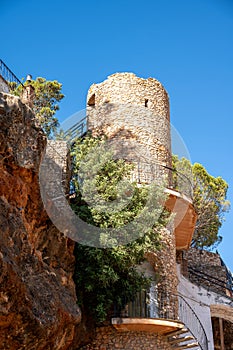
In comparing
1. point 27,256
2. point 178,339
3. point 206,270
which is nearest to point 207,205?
point 206,270

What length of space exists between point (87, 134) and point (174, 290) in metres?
6.40

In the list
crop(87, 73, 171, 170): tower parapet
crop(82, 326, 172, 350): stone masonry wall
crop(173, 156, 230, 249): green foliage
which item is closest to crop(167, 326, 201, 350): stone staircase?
crop(82, 326, 172, 350): stone masonry wall

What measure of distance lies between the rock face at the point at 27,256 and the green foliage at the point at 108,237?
838mm

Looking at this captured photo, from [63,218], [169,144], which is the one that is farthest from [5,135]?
[169,144]

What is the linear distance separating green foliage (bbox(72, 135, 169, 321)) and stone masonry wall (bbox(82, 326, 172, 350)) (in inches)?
26.8

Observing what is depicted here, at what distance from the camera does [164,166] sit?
18812mm

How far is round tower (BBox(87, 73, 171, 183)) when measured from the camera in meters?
18.7

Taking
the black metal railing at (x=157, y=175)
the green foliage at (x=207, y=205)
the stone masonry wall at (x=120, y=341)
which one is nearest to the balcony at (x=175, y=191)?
the black metal railing at (x=157, y=175)

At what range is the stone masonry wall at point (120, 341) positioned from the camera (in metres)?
15.1

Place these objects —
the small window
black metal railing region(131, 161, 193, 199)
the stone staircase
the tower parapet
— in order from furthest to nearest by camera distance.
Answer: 1. the small window
2. the tower parapet
3. black metal railing region(131, 161, 193, 199)
4. the stone staircase

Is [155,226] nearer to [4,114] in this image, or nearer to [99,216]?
[99,216]

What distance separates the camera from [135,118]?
1931 cm

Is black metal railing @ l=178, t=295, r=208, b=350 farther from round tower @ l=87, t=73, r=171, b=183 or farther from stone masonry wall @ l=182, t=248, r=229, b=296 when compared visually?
stone masonry wall @ l=182, t=248, r=229, b=296

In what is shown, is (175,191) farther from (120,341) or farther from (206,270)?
(206,270)
